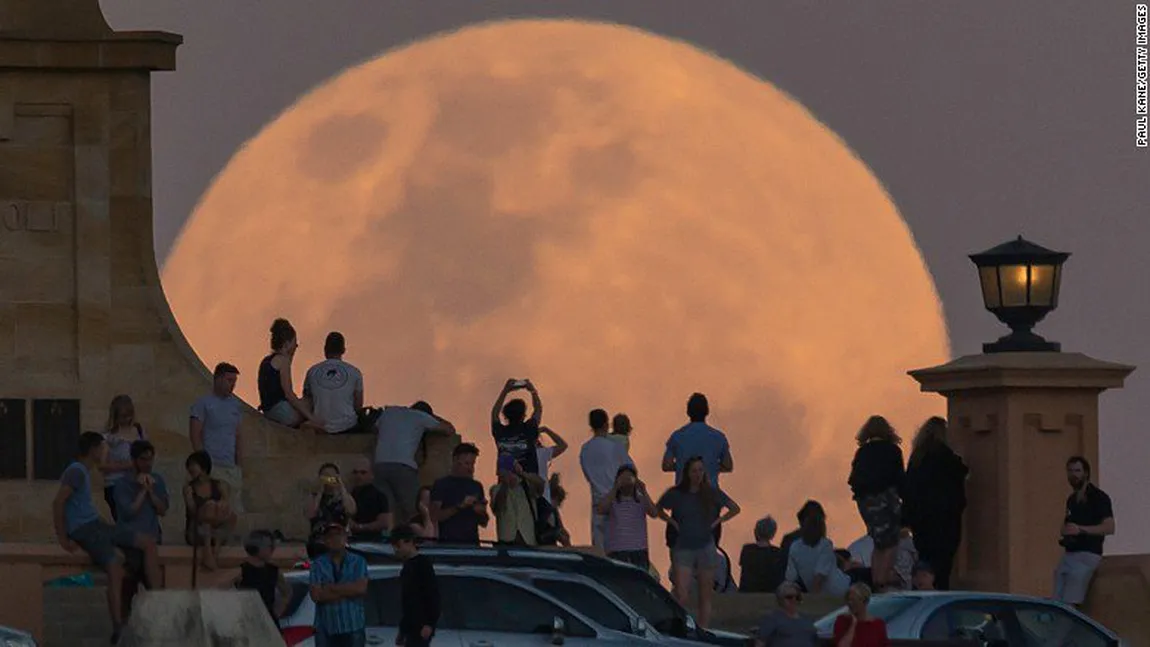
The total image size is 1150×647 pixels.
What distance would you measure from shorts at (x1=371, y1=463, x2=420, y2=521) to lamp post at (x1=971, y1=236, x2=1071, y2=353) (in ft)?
17.9

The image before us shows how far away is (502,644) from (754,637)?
1948mm

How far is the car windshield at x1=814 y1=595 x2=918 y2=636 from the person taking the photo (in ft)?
111

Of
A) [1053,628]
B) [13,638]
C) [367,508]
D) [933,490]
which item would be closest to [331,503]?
[367,508]

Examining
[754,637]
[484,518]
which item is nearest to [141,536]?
[484,518]

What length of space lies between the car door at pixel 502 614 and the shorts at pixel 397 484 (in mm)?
5718

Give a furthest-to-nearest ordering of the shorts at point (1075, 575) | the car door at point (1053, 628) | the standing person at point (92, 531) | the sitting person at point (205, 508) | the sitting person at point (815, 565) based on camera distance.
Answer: the sitting person at point (815, 565) → the shorts at point (1075, 575) → the sitting person at point (205, 508) → the standing person at point (92, 531) → the car door at point (1053, 628)

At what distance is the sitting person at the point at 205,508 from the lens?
3588cm

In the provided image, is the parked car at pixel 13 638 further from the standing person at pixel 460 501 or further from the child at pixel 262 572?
the standing person at pixel 460 501

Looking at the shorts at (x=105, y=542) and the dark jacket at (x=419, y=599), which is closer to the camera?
the dark jacket at (x=419, y=599)

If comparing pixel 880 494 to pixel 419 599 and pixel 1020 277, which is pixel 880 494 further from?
pixel 419 599

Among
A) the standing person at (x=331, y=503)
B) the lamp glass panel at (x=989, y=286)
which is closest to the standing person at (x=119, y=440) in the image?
the standing person at (x=331, y=503)

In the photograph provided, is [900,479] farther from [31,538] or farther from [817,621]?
[31,538]

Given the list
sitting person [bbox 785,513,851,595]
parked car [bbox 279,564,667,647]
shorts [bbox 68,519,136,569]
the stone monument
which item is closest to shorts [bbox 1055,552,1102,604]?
sitting person [bbox 785,513,851,595]

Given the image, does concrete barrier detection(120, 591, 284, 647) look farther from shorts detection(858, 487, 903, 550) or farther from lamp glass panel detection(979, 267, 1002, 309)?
lamp glass panel detection(979, 267, 1002, 309)
